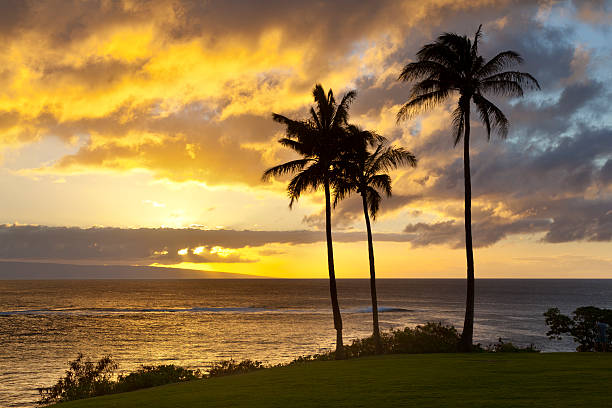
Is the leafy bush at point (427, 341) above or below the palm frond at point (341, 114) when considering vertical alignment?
below

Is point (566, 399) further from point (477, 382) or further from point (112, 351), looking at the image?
point (112, 351)

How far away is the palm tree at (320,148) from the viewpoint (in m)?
31.0

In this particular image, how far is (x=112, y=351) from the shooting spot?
178ft

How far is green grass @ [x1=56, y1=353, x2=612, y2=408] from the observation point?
12613 millimetres

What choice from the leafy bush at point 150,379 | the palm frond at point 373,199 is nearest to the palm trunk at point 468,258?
the palm frond at point 373,199

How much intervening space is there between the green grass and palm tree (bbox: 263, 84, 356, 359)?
465 inches

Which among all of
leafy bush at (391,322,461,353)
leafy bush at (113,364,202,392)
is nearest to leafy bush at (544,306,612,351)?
leafy bush at (391,322,461,353)

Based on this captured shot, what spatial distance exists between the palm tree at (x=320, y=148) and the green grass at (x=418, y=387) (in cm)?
1182

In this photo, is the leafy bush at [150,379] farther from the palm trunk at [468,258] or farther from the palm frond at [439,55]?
the palm frond at [439,55]

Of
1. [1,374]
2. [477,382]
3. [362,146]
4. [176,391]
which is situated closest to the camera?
[477,382]

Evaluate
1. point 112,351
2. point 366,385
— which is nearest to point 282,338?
point 112,351

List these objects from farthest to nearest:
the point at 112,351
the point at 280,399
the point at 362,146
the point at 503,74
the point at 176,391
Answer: the point at 112,351
the point at 362,146
the point at 503,74
the point at 176,391
the point at 280,399

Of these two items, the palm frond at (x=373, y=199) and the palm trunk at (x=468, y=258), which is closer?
the palm trunk at (x=468, y=258)

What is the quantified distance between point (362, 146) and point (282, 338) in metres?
38.4
